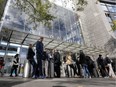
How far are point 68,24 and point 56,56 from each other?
54.0 feet

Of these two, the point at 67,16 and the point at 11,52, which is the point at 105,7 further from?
the point at 11,52

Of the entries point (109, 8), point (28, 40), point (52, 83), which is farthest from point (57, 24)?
point (52, 83)

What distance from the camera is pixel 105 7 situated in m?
33.3

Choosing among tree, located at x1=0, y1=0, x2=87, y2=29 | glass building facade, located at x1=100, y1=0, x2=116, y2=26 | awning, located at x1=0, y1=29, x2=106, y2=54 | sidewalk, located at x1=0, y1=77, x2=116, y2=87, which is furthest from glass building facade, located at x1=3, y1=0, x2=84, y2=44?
sidewalk, located at x1=0, y1=77, x2=116, y2=87

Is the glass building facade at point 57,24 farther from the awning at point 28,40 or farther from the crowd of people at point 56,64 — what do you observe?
the crowd of people at point 56,64

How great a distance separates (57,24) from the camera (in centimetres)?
2581

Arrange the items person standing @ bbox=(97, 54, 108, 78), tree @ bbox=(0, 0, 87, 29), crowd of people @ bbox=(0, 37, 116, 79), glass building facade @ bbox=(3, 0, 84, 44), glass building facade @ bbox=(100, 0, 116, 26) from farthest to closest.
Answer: glass building facade @ bbox=(100, 0, 116, 26) < glass building facade @ bbox=(3, 0, 84, 44) < person standing @ bbox=(97, 54, 108, 78) < tree @ bbox=(0, 0, 87, 29) < crowd of people @ bbox=(0, 37, 116, 79)

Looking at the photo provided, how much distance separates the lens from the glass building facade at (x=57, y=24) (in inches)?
782

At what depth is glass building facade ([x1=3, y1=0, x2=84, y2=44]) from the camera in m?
19.9

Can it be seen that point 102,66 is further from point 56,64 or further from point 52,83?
point 52,83

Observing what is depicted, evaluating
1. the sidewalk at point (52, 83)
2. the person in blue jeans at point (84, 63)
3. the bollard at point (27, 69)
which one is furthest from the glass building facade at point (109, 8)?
the sidewalk at point (52, 83)

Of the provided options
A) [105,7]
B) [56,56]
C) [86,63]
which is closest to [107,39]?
[105,7]

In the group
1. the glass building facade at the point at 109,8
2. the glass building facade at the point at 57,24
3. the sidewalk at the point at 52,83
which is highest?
the glass building facade at the point at 109,8

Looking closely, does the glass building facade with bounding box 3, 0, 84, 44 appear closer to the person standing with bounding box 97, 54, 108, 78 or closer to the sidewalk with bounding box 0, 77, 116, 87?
the person standing with bounding box 97, 54, 108, 78
